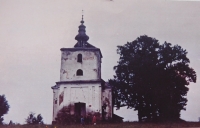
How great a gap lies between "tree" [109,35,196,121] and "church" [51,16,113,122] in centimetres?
186

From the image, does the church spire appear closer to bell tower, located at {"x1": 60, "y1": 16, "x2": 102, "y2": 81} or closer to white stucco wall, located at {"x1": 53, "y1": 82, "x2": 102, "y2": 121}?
bell tower, located at {"x1": 60, "y1": 16, "x2": 102, "y2": 81}

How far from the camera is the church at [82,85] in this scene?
1933 cm

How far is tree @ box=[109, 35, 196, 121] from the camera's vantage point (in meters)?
18.8

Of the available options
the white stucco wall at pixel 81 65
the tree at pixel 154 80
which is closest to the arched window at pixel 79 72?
the white stucco wall at pixel 81 65

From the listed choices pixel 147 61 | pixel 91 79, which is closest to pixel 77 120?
pixel 91 79

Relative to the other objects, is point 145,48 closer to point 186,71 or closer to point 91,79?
point 186,71

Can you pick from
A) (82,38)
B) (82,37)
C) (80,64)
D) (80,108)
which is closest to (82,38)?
(82,38)

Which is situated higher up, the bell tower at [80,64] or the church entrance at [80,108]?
the bell tower at [80,64]

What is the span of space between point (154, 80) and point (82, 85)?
4.98 meters

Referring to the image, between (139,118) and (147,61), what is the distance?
408cm

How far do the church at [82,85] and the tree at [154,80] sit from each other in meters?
1.86

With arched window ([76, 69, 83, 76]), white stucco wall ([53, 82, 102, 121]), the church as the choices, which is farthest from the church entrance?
arched window ([76, 69, 83, 76])

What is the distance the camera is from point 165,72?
19.3 m

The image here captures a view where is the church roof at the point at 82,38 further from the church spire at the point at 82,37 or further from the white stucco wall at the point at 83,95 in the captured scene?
the white stucco wall at the point at 83,95
